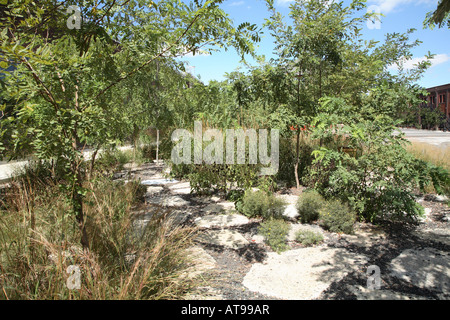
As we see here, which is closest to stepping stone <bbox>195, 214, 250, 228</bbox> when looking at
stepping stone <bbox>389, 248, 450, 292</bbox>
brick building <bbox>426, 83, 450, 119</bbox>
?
stepping stone <bbox>389, 248, 450, 292</bbox>

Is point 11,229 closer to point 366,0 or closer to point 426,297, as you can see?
point 426,297

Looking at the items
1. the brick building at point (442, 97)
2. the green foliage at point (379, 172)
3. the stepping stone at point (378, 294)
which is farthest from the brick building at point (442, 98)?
the stepping stone at point (378, 294)

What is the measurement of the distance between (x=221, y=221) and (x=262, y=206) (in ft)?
1.95

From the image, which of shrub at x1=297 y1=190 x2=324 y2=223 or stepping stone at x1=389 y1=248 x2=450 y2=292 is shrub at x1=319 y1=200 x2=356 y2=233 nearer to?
shrub at x1=297 y1=190 x2=324 y2=223

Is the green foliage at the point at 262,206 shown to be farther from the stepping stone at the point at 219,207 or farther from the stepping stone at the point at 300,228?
the stepping stone at the point at 219,207

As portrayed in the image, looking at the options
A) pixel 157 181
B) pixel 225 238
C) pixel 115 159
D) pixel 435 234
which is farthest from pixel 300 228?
pixel 115 159

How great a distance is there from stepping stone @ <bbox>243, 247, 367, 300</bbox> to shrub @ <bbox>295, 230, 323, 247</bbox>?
0.10 metres

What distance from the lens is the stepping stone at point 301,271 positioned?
7.27ft

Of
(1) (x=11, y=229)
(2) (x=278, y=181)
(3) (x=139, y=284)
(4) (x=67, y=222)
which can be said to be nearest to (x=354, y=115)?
(2) (x=278, y=181)

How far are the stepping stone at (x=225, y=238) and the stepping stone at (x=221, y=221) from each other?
0.20m

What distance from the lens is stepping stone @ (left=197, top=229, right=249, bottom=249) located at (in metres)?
3.06

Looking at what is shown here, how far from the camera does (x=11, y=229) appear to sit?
7.18ft

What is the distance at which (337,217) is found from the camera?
3.33 metres

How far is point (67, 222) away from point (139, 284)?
0.95 metres
